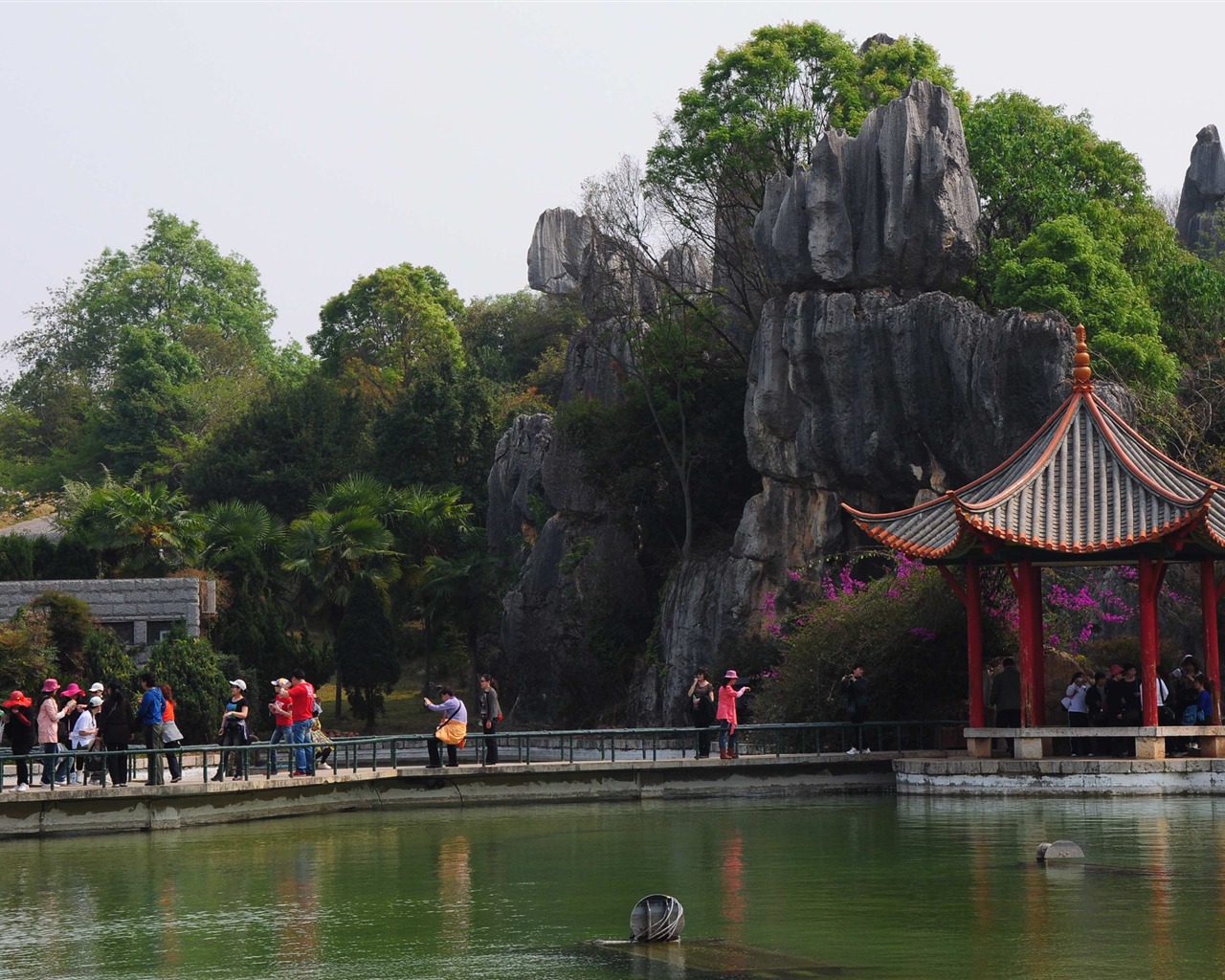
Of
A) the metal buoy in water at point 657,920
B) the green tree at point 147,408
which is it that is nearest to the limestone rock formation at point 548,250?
the green tree at point 147,408

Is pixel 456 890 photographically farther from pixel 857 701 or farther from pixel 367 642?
pixel 367 642

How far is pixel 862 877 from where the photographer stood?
18188mm

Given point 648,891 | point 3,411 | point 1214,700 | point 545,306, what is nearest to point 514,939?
point 648,891

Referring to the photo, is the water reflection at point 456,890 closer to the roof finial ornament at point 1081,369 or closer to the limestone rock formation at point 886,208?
the roof finial ornament at point 1081,369

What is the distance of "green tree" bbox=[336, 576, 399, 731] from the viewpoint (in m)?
51.7

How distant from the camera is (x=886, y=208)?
139ft

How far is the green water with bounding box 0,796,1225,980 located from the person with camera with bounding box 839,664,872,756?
14.1ft

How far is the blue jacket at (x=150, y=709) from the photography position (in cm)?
2573

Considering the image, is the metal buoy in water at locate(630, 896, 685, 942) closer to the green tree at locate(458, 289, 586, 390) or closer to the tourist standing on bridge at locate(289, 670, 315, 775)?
the tourist standing on bridge at locate(289, 670, 315, 775)

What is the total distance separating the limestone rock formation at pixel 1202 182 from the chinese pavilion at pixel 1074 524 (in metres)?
51.4

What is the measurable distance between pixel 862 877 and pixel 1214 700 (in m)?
11.6

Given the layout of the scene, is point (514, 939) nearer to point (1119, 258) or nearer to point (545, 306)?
point (1119, 258)

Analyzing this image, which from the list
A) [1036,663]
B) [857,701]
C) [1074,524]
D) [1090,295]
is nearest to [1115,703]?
[1036,663]

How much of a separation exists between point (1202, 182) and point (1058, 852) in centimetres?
6517
